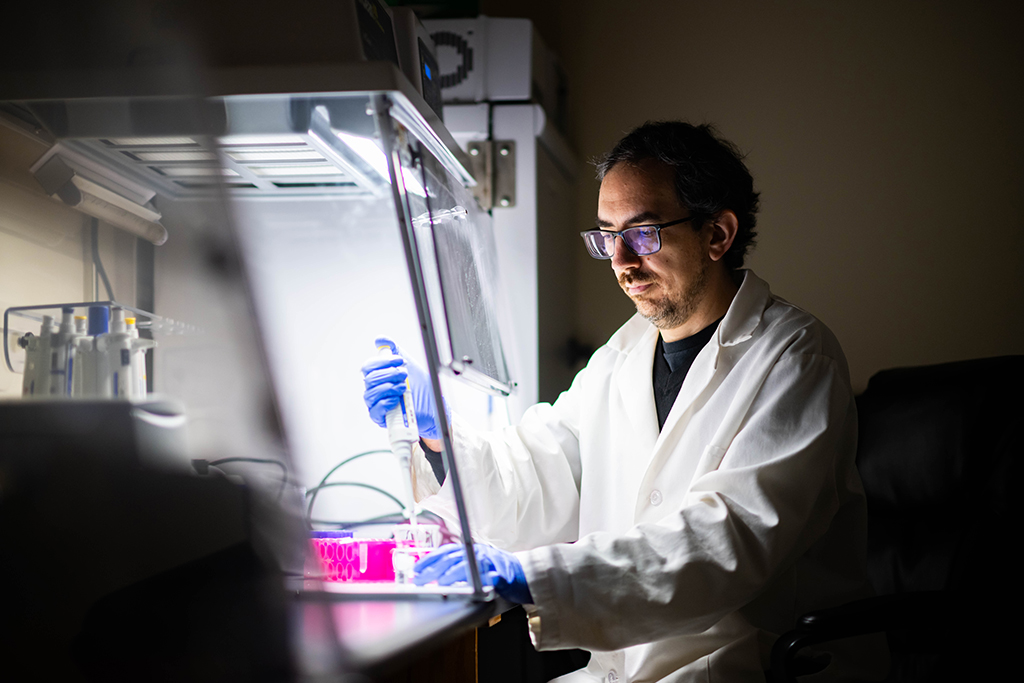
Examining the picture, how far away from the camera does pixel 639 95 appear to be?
7.75 feet

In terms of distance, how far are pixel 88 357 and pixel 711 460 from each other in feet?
3.11

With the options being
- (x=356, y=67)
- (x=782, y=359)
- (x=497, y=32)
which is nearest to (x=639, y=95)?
(x=497, y=32)

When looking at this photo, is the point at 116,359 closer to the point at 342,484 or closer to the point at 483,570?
the point at 342,484

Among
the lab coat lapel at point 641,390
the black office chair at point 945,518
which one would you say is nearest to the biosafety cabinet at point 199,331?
the lab coat lapel at point 641,390

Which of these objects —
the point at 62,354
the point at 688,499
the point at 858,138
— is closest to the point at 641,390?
A: the point at 688,499

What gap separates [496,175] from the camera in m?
1.93

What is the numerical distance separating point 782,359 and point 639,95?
1.33 metres

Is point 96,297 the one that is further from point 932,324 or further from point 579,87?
point 932,324

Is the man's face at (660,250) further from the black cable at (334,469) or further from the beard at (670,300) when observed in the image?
the black cable at (334,469)

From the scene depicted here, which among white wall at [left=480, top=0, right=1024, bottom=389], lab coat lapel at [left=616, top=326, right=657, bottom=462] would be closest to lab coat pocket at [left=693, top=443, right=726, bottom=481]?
lab coat lapel at [left=616, top=326, right=657, bottom=462]

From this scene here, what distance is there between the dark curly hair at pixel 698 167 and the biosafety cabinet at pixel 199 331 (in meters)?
0.72

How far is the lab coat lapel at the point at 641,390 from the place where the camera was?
1.49 metres

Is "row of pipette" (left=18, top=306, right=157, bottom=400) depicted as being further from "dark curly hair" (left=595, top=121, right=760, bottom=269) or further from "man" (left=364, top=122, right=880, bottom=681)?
"dark curly hair" (left=595, top=121, right=760, bottom=269)

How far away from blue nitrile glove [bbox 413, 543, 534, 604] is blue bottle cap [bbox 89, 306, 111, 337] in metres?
0.50
